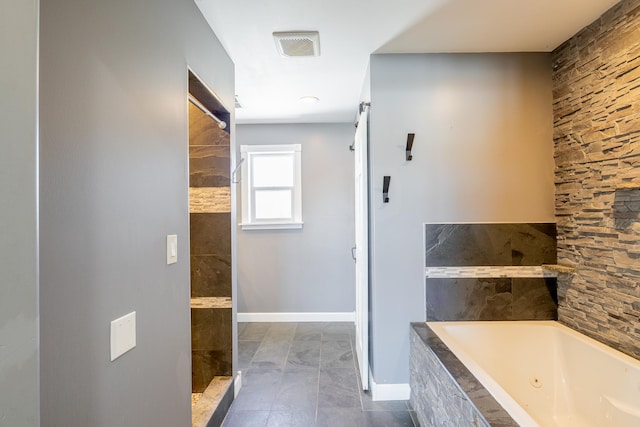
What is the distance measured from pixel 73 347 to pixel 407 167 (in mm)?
2120

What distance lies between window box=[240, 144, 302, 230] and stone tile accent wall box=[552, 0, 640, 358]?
268 cm

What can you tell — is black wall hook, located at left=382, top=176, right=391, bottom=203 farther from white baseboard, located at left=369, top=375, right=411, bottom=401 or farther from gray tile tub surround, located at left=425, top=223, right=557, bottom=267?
white baseboard, located at left=369, top=375, right=411, bottom=401

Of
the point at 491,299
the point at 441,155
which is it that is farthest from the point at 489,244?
the point at 441,155

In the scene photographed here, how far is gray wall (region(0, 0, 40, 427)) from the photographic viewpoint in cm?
48

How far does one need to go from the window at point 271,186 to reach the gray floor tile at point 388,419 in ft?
7.69

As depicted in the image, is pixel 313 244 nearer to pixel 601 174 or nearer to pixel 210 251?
pixel 210 251

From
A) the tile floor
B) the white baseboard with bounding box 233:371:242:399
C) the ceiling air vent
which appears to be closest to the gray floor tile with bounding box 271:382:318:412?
the tile floor

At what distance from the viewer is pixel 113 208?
42.7 inches

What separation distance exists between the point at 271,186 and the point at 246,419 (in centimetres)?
263

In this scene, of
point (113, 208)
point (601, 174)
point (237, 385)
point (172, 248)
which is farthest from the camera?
point (237, 385)

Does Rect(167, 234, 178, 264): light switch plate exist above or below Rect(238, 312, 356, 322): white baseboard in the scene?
above

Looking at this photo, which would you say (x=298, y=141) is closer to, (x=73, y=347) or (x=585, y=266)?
(x=585, y=266)

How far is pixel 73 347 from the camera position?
91cm

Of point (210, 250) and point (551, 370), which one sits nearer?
point (551, 370)
